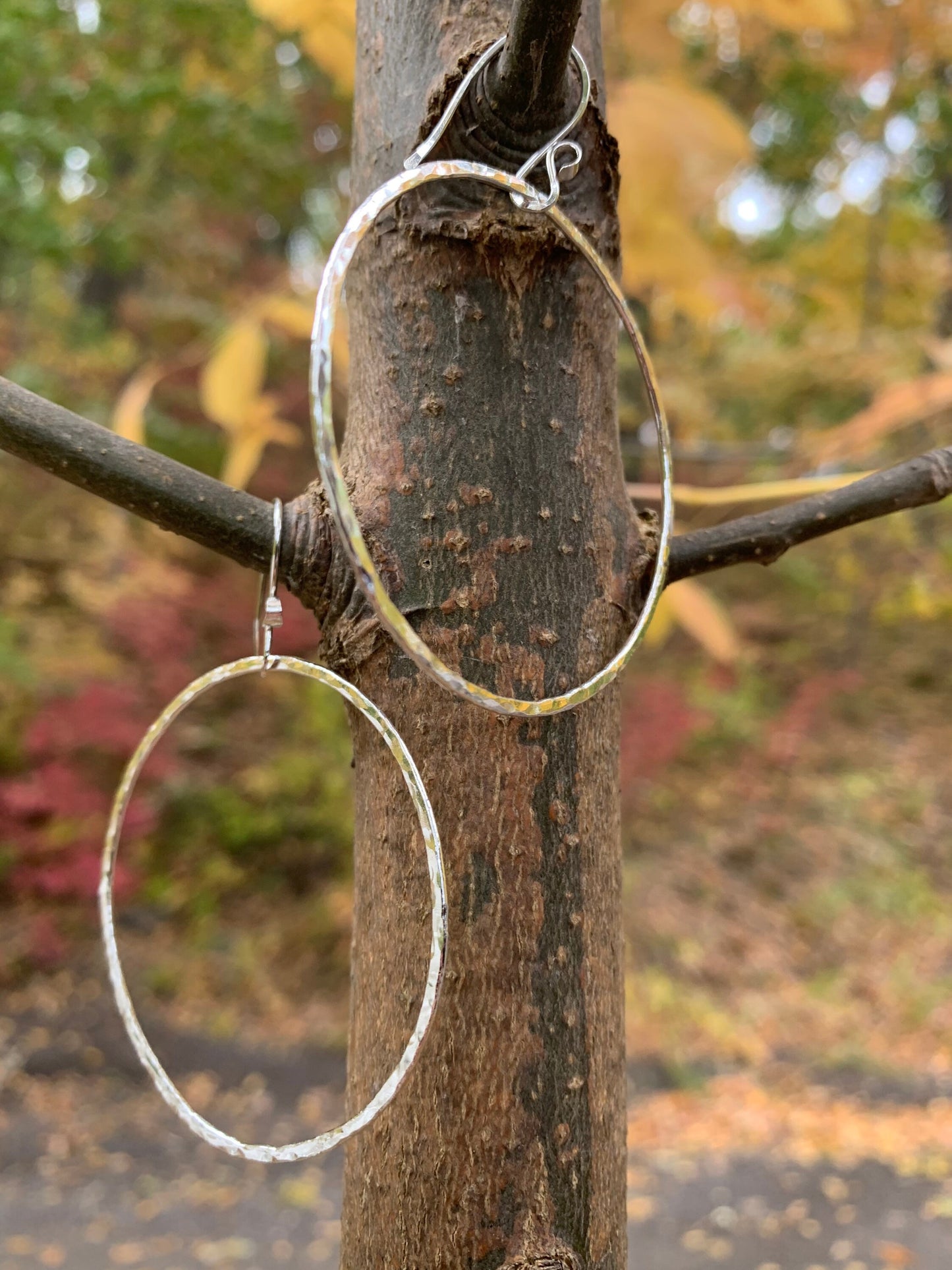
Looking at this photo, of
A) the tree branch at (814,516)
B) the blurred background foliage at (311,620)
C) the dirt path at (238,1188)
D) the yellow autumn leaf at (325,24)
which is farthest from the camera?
the blurred background foliage at (311,620)

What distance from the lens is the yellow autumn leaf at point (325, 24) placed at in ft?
5.06

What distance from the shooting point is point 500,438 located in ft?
2.76

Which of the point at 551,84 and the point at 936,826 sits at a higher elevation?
the point at 936,826

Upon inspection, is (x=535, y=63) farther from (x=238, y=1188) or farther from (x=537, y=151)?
(x=238, y=1188)

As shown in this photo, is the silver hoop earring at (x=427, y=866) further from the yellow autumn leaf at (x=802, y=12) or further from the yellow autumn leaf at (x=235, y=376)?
the yellow autumn leaf at (x=802, y=12)

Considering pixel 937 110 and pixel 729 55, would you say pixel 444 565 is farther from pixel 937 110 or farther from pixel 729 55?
pixel 937 110

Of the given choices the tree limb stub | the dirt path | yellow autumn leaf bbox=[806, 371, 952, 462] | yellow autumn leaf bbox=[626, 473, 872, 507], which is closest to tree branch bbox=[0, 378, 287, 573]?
the tree limb stub

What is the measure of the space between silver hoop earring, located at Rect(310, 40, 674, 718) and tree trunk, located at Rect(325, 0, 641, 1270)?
0.07 ft

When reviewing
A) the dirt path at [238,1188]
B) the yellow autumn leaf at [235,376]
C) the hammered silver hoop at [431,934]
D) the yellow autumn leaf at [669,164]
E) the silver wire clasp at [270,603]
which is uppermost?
the yellow autumn leaf at [669,164]

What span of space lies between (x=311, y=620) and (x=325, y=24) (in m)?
3.26

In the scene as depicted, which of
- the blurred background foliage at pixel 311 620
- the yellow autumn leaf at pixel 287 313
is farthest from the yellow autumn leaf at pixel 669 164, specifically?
the blurred background foliage at pixel 311 620

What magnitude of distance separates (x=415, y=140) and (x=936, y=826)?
19.5ft

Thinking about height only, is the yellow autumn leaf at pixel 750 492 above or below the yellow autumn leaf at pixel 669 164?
below

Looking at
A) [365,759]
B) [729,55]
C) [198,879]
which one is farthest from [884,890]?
[365,759]
